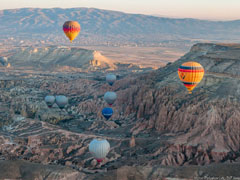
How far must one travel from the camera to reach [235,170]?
40250mm

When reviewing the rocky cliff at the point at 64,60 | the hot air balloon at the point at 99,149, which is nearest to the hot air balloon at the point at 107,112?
the hot air balloon at the point at 99,149

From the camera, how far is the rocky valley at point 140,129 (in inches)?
1670

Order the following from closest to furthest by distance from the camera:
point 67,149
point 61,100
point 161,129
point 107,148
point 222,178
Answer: point 222,178 < point 107,148 < point 67,149 < point 161,129 < point 61,100

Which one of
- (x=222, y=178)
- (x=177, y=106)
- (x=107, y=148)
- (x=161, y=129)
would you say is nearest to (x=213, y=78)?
(x=177, y=106)

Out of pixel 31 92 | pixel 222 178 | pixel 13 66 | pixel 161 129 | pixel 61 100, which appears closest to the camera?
pixel 222 178

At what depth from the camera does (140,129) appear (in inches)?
2621

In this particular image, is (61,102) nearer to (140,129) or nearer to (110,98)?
(110,98)

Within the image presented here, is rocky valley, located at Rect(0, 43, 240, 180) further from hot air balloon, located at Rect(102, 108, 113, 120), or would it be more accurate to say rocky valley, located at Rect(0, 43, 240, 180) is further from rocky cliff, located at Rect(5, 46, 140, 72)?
rocky cliff, located at Rect(5, 46, 140, 72)

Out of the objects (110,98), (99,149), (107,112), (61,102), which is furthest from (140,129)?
(61,102)

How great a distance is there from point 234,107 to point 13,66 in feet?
415

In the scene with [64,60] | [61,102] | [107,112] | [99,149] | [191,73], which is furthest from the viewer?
[64,60]

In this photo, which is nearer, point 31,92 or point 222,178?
point 222,178

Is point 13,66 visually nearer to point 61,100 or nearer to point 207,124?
point 61,100

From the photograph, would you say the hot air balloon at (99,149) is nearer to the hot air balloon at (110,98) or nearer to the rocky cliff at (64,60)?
the hot air balloon at (110,98)
